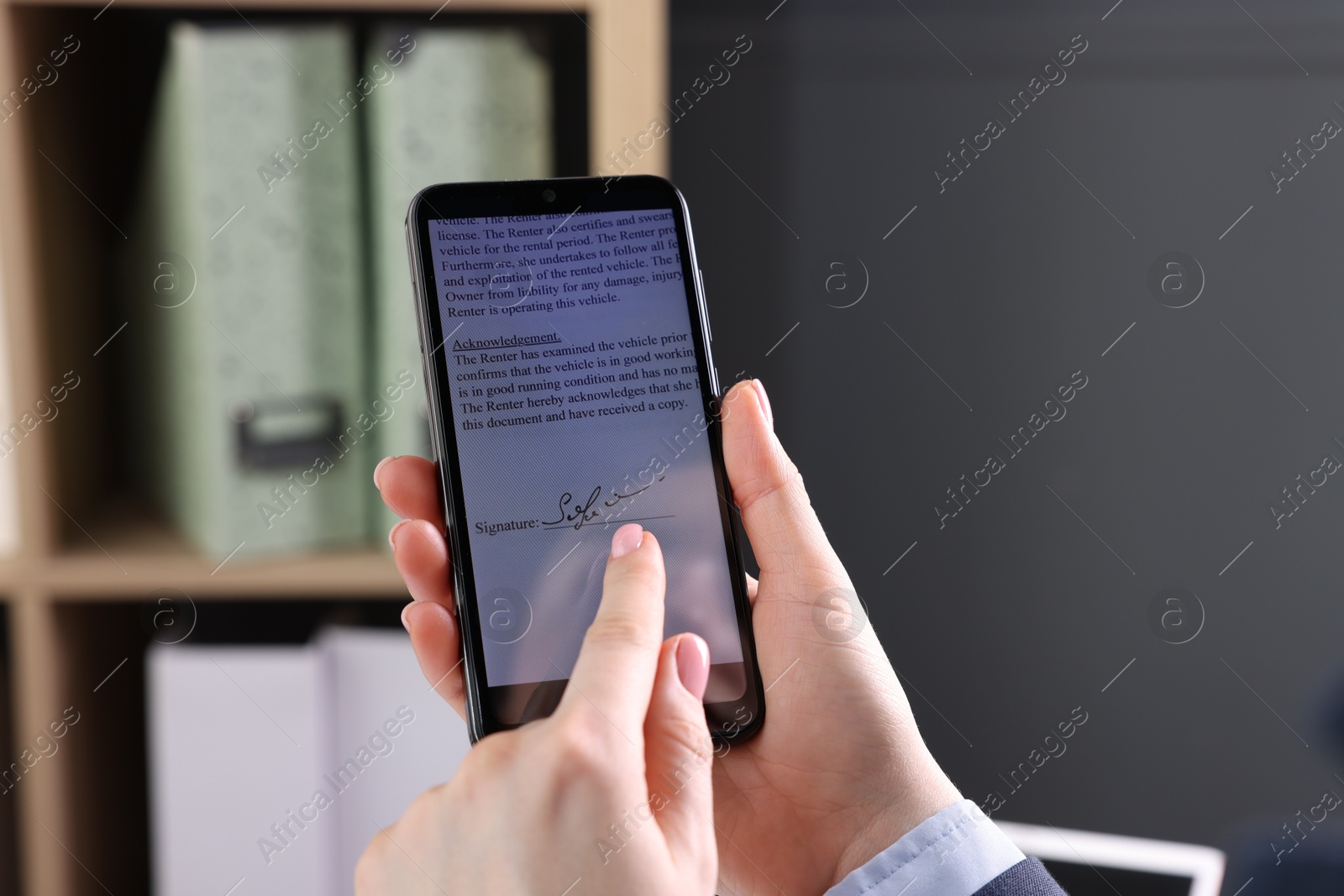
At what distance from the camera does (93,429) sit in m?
0.84

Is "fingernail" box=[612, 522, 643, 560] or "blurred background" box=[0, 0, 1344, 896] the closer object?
"fingernail" box=[612, 522, 643, 560]

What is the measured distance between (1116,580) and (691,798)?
79 cm

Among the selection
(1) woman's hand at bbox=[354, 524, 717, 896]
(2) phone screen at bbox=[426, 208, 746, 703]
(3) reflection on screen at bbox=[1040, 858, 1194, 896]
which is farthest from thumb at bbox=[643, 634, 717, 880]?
(3) reflection on screen at bbox=[1040, 858, 1194, 896]

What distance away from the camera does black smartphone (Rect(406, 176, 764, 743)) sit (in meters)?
0.53

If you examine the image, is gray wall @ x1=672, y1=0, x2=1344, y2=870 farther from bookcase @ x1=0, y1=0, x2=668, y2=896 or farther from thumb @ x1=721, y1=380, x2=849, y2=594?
thumb @ x1=721, y1=380, x2=849, y2=594

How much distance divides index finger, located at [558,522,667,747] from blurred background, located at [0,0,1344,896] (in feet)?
1.18

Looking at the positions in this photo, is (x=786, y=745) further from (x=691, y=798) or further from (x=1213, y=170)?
(x=1213, y=170)

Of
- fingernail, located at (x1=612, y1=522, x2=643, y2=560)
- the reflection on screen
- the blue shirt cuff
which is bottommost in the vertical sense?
the reflection on screen

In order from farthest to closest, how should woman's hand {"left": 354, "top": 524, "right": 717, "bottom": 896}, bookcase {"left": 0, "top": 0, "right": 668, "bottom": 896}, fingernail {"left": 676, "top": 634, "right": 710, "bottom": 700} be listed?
bookcase {"left": 0, "top": 0, "right": 668, "bottom": 896} → fingernail {"left": 676, "top": 634, "right": 710, "bottom": 700} → woman's hand {"left": 354, "top": 524, "right": 717, "bottom": 896}

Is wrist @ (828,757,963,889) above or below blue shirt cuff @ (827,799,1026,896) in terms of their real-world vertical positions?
above

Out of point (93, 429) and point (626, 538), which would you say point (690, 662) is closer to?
point (626, 538)

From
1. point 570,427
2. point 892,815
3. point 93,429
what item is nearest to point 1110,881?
point 892,815

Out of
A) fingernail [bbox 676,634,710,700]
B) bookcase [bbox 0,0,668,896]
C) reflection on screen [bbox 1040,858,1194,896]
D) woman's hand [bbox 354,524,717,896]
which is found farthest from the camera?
reflection on screen [bbox 1040,858,1194,896]

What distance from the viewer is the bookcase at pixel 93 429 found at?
705 mm
